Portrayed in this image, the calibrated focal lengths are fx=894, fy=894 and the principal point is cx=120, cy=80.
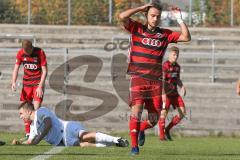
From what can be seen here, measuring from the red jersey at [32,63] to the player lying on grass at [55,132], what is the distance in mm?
2941

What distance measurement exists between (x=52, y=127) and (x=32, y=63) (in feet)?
13.4

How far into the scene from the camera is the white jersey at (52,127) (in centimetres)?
1475

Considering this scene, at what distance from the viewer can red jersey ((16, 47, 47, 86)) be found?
61.2ft

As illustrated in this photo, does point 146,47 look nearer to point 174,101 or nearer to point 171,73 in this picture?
point 171,73

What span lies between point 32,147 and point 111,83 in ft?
32.5

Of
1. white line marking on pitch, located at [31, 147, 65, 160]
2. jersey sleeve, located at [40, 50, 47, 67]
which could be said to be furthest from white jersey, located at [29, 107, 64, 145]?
jersey sleeve, located at [40, 50, 47, 67]

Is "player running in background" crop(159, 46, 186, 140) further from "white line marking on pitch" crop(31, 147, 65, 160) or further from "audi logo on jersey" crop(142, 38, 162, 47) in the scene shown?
"audi logo on jersey" crop(142, 38, 162, 47)

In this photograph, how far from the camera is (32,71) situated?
19.0m

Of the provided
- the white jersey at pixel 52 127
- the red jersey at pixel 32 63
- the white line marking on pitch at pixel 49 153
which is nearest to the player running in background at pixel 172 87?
the red jersey at pixel 32 63

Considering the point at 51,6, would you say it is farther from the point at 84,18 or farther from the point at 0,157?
the point at 0,157

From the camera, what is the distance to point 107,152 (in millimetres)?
13961

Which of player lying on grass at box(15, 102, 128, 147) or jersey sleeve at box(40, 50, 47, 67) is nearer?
player lying on grass at box(15, 102, 128, 147)

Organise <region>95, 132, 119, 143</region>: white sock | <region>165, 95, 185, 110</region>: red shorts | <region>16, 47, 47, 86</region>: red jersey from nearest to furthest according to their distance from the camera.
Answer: <region>95, 132, 119, 143</region>: white sock → <region>16, 47, 47, 86</region>: red jersey → <region>165, 95, 185, 110</region>: red shorts

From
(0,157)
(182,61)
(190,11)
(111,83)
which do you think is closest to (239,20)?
(190,11)
